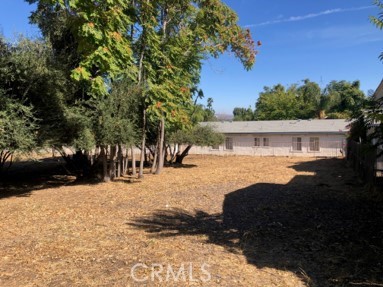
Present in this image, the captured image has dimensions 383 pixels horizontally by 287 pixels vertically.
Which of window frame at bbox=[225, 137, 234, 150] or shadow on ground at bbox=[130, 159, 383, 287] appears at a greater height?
window frame at bbox=[225, 137, 234, 150]

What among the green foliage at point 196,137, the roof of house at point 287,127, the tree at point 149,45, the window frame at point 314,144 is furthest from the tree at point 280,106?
the tree at point 149,45

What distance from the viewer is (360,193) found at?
378 inches

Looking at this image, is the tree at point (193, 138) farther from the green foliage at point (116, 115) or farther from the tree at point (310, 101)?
the tree at point (310, 101)

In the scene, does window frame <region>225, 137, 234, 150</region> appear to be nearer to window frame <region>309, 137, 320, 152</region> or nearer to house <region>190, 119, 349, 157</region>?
house <region>190, 119, 349, 157</region>

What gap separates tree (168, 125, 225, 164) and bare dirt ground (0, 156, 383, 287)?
467 inches

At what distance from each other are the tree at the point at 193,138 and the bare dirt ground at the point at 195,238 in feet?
38.9

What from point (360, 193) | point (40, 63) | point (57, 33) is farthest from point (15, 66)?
point (360, 193)

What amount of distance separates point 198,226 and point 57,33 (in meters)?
9.20

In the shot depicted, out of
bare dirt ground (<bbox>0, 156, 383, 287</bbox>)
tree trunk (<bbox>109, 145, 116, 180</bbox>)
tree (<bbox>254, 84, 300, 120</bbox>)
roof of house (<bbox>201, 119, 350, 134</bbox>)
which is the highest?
tree (<bbox>254, 84, 300, 120</bbox>)

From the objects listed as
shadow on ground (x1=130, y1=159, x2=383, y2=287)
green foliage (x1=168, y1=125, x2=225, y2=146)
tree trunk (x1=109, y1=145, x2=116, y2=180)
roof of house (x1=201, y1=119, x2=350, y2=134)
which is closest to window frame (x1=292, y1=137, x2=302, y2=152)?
roof of house (x1=201, y1=119, x2=350, y2=134)

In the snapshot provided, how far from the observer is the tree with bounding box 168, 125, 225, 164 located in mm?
22031

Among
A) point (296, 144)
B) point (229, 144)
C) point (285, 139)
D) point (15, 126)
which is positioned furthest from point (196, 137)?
point (15, 126)

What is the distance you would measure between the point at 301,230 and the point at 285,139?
2458cm

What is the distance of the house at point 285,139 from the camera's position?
27.8 m
